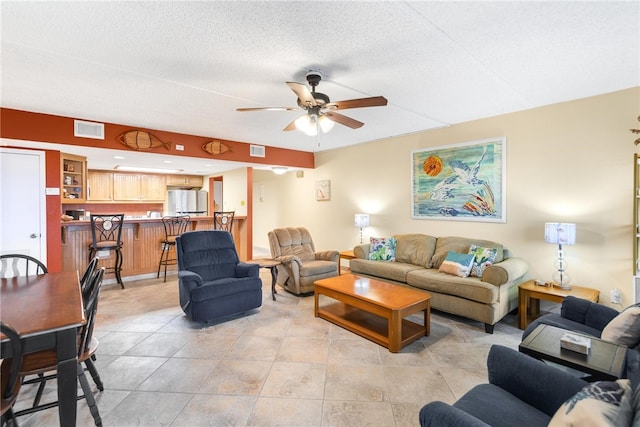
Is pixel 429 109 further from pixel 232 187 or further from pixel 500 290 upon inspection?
pixel 232 187

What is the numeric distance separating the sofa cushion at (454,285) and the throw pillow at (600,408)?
2.19 m

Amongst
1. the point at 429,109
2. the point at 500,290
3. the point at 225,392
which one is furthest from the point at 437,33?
the point at 225,392

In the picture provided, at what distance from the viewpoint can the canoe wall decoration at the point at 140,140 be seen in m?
4.11

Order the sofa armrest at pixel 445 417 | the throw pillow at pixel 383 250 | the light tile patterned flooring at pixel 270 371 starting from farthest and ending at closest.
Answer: the throw pillow at pixel 383 250 → the light tile patterned flooring at pixel 270 371 → the sofa armrest at pixel 445 417

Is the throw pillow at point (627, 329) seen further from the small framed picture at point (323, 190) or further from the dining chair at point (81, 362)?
the small framed picture at point (323, 190)

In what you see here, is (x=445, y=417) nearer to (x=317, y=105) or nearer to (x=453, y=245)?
(x=317, y=105)

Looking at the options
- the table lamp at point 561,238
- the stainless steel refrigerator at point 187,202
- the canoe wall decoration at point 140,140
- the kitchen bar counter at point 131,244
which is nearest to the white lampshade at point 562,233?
the table lamp at point 561,238

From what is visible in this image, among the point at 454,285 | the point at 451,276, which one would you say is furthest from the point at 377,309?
the point at 451,276

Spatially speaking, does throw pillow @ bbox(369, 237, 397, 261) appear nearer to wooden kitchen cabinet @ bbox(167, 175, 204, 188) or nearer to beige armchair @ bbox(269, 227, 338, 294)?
beige armchair @ bbox(269, 227, 338, 294)

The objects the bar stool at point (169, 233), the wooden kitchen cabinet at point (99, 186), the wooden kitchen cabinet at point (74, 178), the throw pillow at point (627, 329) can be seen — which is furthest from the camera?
the wooden kitchen cabinet at point (99, 186)

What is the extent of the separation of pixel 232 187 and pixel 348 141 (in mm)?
3606

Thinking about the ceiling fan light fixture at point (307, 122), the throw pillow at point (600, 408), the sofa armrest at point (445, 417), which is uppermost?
the ceiling fan light fixture at point (307, 122)

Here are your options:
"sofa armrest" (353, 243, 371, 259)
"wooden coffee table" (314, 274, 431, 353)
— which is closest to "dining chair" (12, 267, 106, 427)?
"wooden coffee table" (314, 274, 431, 353)

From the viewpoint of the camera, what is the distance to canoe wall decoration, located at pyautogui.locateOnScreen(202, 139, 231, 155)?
4906mm
